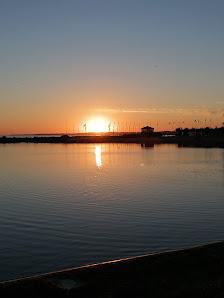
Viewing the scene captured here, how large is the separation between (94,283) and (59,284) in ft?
2.57

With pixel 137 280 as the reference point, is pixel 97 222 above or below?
below

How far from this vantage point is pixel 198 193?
83.1 ft

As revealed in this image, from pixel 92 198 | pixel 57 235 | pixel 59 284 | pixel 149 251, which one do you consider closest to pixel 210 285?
pixel 59 284

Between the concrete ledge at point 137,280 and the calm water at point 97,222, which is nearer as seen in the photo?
the concrete ledge at point 137,280

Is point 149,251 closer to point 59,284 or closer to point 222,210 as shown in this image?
point 59,284

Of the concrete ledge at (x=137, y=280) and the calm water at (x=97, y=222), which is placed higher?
the concrete ledge at (x=137, y=280)

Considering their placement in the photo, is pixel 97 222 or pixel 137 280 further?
pixel 97 222

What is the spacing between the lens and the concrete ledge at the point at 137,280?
22.6 feet

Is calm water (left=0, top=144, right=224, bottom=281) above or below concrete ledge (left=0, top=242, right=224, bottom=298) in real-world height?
below

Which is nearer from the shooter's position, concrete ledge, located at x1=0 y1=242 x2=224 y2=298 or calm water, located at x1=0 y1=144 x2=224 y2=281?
concrete ledge, located at x1=0 y1=242 x2=224 y2=298

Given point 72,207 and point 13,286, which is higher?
point 13,286

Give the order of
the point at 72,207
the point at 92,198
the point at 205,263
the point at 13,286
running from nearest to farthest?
1. the point at 13,286
2. the point at 205,263
3. the point at 72,207
4. the point at 92,198

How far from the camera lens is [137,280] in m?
7.47

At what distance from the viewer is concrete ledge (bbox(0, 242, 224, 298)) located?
6879mm
